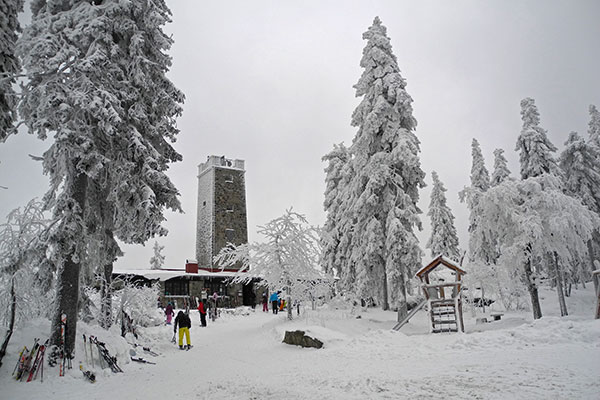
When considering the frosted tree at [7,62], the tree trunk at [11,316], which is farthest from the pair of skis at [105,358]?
the frosted tree at [7,62]

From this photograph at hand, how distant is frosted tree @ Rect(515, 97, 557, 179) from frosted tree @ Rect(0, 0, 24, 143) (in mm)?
20898

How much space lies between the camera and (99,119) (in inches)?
371

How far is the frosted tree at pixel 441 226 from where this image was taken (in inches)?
1388

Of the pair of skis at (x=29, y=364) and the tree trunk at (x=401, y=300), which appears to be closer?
the pair of skis at (x=29, y=364)

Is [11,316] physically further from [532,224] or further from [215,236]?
[215,236]

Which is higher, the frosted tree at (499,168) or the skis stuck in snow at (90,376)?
the frosted tree at (499,168)

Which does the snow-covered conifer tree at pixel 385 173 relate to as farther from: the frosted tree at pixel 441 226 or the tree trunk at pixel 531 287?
the frosted tree at pixel 441 226

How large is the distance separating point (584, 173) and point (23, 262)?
2797 centimetres

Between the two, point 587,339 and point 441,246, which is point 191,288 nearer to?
point 441,246

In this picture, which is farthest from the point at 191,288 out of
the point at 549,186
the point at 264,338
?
the point at 549,186

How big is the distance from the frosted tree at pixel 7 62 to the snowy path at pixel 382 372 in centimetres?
481

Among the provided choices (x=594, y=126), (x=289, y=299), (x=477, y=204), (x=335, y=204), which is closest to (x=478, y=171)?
(x=594, y=126)

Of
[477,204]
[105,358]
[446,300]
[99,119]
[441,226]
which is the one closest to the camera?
[105,358]

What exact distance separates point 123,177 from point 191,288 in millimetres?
25548
